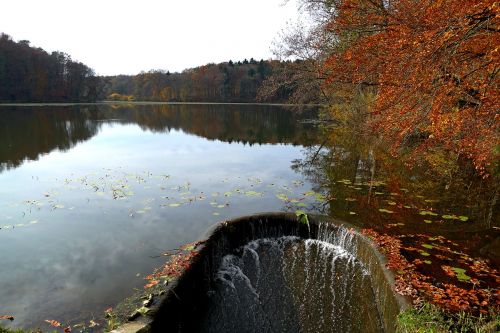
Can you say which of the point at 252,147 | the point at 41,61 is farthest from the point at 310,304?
the point at 41,61

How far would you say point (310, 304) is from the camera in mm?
7594

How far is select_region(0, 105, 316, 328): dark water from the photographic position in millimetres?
7414

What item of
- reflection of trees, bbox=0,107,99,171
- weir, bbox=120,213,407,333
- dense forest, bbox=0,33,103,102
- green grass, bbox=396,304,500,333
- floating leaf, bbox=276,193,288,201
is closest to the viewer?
green grass, bbox=396,304,500,333

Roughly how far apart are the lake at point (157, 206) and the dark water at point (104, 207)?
4 centimetres

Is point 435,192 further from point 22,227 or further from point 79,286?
point 22,227

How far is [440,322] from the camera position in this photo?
5.43m

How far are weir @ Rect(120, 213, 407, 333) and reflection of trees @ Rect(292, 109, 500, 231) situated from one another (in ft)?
6.14

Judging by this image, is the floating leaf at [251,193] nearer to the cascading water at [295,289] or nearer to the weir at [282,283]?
the weir at [282,283]

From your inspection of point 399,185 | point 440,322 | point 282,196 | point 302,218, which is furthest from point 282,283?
point 399,185

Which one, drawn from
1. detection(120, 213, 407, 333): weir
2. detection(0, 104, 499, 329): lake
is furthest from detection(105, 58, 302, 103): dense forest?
detection(120, 213, 407, 333): weir

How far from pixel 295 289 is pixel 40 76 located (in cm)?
10379

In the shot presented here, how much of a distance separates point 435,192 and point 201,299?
35.0 ft

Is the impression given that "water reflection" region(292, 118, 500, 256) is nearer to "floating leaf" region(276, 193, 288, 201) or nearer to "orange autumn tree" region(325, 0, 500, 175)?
"orange autumn tree" region(325, 0, 500, 175)

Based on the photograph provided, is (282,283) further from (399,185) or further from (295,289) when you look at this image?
(399,185)
